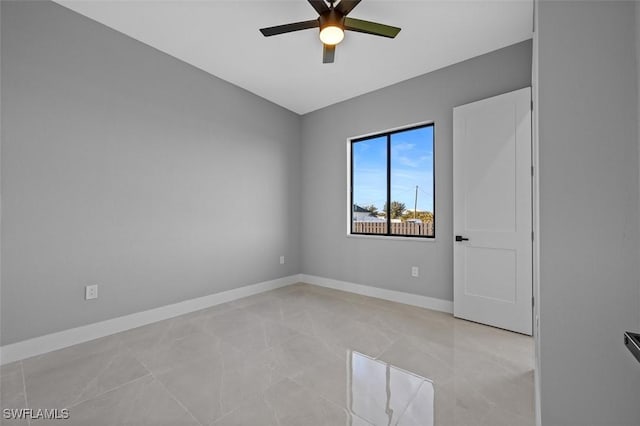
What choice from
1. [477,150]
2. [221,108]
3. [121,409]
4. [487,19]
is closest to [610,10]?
[487,19]

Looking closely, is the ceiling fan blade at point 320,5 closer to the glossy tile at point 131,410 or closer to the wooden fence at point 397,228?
the wooden fence at point 397,228

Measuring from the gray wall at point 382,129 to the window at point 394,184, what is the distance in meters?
0.17

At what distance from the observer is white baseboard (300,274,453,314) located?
3170 mm

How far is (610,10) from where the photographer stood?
1.05 metres

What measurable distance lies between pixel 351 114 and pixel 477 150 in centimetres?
182

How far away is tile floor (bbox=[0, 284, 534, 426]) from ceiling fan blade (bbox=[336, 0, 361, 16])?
2574 millimetres

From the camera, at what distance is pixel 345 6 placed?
79.9 inches

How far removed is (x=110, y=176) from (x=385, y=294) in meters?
3.27

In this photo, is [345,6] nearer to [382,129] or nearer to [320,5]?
[320,5]

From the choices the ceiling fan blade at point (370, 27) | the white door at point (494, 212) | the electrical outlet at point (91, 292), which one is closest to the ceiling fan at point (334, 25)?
the ceiling fan blade at point (370, 27)

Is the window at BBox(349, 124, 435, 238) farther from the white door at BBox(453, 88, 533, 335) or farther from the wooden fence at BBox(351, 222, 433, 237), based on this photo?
the white door at BBox(453, 88, 533, 335)

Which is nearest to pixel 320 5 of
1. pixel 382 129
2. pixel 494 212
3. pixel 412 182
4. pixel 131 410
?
pixel 382 129

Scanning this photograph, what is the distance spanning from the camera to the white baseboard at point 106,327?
2.09m

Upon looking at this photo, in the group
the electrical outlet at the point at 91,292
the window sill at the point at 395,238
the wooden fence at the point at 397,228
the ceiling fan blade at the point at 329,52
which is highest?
the ceiling fan blade at the point at 329,52
